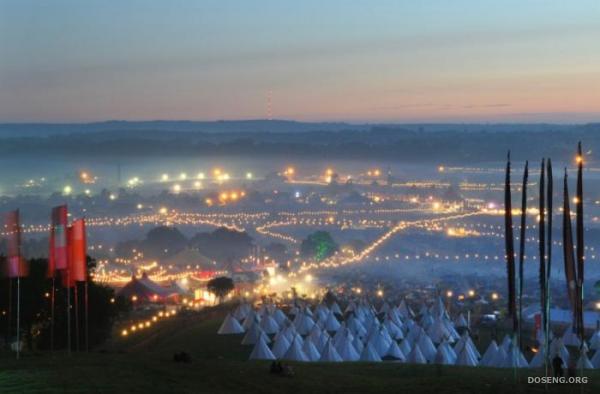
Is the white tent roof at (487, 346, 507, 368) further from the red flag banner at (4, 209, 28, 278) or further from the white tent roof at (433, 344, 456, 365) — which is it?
the red flag banner at (4, 209, 28, 278)

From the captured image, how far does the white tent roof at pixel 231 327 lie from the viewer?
1255 inches

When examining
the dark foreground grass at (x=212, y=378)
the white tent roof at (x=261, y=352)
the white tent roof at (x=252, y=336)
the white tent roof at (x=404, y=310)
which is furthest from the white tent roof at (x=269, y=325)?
the dark foreground grass at (x=212, y=378)

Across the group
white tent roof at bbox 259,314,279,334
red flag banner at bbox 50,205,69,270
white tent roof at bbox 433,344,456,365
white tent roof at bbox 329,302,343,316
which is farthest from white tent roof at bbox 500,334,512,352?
red flag banner at bbox 50,205,69,270

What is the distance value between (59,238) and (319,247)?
45.3m

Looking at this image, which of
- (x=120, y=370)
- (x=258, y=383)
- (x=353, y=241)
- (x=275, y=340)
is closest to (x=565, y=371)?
(x=258, y=383)

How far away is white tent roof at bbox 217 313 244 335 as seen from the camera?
31875 mm

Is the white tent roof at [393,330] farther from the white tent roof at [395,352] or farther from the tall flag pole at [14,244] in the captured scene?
the tall flag pole at [14,244]

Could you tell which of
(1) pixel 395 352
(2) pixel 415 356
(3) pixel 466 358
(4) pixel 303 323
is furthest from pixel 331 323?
(3) pixel 466 358

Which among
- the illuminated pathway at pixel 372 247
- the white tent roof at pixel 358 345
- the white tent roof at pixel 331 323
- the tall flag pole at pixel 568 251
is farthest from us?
the illuminated pathway at pixel 372 247

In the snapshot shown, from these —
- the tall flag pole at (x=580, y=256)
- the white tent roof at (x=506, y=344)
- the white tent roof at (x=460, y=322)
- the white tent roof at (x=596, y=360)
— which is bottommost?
the white tent roof at (x=460, y=322)

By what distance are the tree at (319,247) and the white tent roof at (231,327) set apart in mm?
29606

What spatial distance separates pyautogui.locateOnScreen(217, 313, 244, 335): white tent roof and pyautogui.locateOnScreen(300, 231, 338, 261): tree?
97.1 feet

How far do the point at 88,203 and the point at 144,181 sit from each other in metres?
41.3

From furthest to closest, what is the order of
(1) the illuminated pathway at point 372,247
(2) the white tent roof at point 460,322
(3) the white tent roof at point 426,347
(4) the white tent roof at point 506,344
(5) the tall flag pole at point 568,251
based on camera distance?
(1) the illuminated pathway at point 372,247 → (2) the white tent roof at point 460,322 → (3) the white tent roof at point 426,347 → (4) the white tent roof at point 506,344 → (5) the tall flag pole at point 568,251
